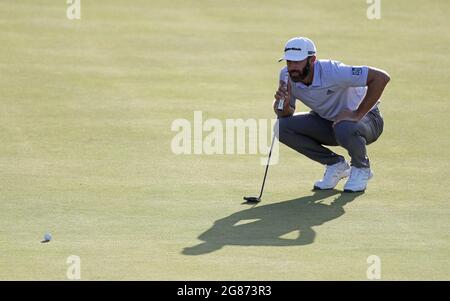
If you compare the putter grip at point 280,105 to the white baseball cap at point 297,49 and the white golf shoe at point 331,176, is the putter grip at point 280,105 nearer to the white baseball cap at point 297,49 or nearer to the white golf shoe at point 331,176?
the white baseball cap at point 297,49

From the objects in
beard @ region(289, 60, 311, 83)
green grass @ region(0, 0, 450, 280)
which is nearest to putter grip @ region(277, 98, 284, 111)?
beard @ region(289, 60, 311, 83)

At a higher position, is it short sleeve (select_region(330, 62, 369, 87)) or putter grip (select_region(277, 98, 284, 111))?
short sleeve (select_region(330, 62, 369, 87))

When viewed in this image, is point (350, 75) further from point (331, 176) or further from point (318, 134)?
point (331, 176)

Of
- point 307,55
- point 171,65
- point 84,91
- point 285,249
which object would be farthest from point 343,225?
point 171,65

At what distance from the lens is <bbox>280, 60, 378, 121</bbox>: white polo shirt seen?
1024 centimetres

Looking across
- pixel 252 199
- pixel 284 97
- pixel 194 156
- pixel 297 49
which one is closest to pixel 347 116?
pixel 284 97

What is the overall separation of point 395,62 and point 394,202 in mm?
6897

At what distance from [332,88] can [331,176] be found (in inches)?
37.1

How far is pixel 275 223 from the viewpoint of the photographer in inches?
373

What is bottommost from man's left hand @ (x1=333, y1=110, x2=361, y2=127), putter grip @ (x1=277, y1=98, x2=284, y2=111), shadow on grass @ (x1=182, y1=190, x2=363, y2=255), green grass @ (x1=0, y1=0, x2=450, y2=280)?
shadow on grass @ (x1=182, y1=190, x2=363, y2=255)

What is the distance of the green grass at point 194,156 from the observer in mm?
8477

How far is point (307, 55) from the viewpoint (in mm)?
9977

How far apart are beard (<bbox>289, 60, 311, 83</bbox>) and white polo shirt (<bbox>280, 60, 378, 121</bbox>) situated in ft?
0.47

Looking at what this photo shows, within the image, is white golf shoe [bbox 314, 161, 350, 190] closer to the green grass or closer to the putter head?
the green grass
